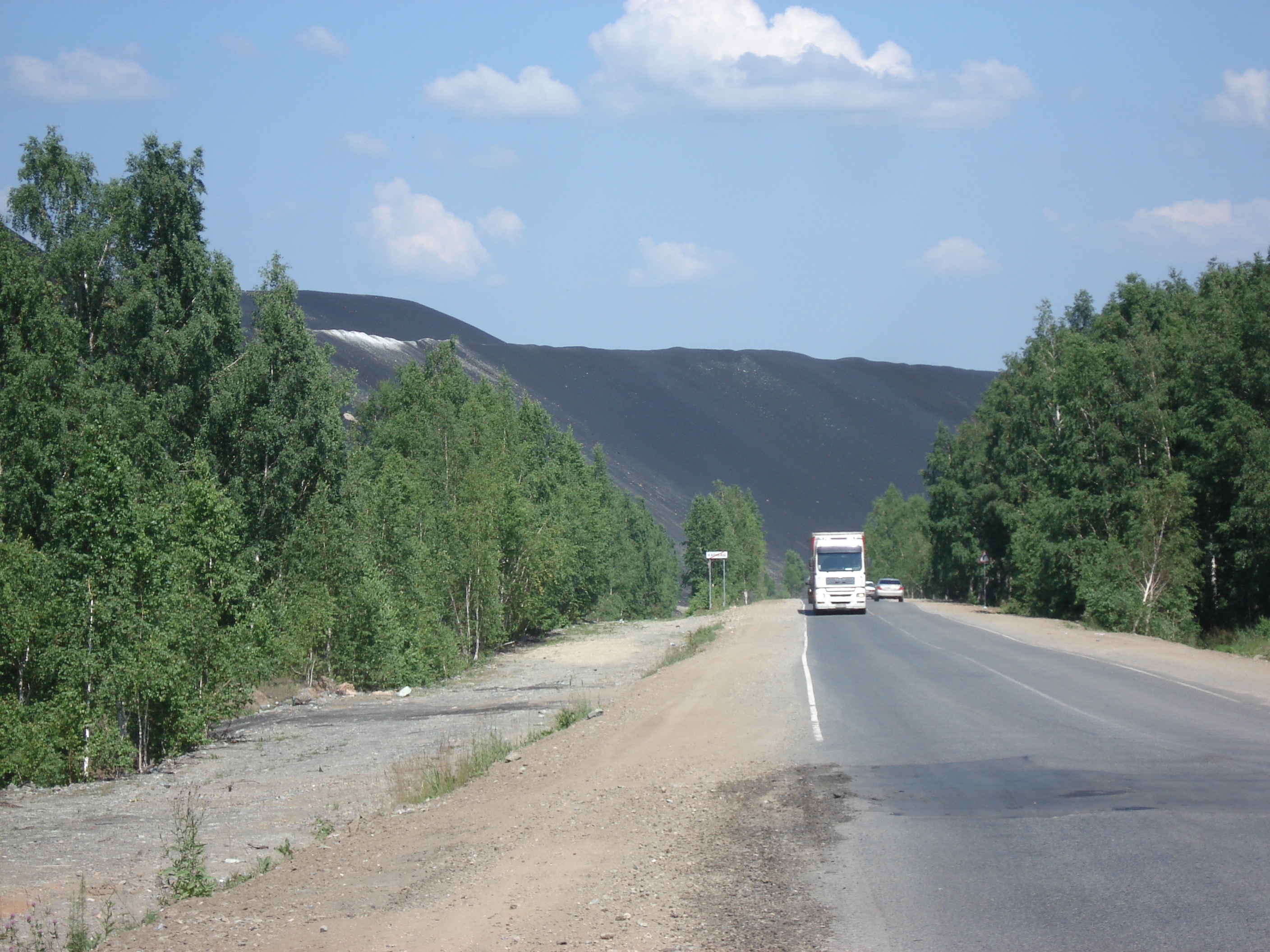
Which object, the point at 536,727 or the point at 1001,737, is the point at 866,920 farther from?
the point at 536,727

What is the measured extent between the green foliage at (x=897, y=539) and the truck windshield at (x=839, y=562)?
87446 millimetres

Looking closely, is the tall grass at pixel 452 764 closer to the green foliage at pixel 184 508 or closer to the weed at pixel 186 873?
the weed at pixel 186 873

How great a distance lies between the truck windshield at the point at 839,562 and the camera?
46250 millimetres

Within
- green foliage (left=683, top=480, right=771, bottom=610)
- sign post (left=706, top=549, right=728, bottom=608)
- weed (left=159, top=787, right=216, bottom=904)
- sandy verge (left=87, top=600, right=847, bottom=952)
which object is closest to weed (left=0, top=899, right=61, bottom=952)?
weed (left=159, top=787, right=216, bottom=904)

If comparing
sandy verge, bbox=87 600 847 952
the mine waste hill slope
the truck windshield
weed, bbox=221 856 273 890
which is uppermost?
the mine waste hill slope

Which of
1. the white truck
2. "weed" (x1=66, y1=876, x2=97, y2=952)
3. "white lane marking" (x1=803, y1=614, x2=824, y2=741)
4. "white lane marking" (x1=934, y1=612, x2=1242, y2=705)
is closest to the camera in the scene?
"weed" (x1=66, y1=876, x2=97, y2=952)

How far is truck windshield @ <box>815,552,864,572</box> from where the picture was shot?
4625 centimetres

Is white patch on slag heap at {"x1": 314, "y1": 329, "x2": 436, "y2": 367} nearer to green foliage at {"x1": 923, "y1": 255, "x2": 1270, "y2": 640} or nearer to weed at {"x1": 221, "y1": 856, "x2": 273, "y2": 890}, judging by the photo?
green foliage at {"x1": 923, "y1": 255, "x2": 1270, "y2": 640}

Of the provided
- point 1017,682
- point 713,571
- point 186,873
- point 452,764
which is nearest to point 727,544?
point 713,571

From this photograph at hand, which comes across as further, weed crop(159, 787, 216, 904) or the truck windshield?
the truck windshield

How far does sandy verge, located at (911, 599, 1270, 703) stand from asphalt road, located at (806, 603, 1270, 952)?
2.04 metres

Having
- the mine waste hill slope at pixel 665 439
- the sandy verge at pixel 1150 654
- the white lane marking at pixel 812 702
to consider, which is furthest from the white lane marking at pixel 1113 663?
the mine waste hill slope at pixel 665 439

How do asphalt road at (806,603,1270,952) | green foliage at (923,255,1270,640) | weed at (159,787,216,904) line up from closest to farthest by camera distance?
asphalt road at (806,603,1270,952), weed at (159,787,216,904), green foliage at (923,255,1270,640)

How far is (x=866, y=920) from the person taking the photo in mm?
6605
